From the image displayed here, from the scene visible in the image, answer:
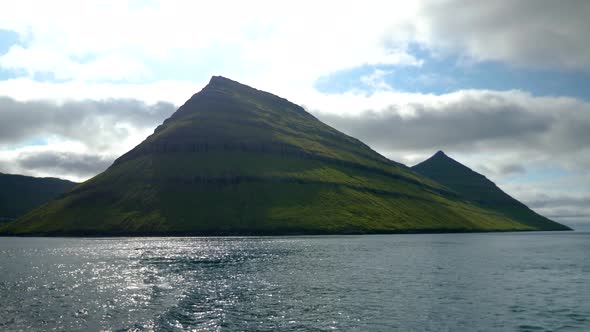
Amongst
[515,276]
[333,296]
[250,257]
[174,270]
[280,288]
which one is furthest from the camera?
[250,257]

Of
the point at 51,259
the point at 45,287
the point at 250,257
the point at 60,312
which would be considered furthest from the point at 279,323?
the point at 51,259

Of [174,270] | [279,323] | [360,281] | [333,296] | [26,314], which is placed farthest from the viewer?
[174,270]

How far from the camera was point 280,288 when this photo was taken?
2908 inches

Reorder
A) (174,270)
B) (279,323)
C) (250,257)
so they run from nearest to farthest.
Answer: (279,323) → (174,270) → (250,257)

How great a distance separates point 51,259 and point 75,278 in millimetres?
49904

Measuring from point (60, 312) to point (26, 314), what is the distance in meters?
3.65

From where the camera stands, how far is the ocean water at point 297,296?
50156 mm

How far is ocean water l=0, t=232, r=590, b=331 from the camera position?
165 ft

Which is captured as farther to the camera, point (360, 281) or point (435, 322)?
point (360, 281)

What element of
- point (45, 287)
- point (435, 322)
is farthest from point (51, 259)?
point (435, 322)

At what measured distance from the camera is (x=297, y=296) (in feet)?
217

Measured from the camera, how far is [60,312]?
56.7m

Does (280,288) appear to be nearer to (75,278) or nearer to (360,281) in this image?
(360,281)

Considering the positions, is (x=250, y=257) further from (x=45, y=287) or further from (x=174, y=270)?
(x=45, y=287)
